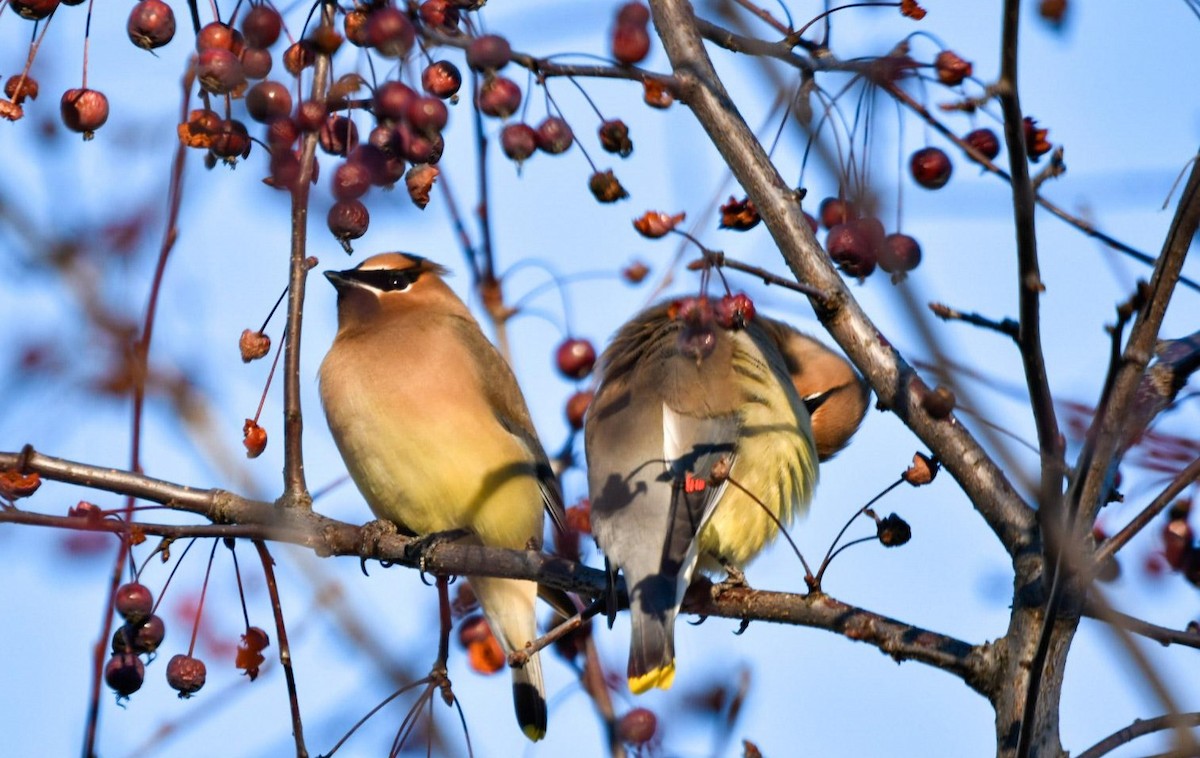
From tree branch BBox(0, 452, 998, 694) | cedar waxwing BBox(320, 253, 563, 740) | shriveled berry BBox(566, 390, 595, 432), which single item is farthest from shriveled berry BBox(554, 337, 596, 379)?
tree branch BBox(0, 452, 998, 694)

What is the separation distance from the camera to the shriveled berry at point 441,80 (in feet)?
9.57

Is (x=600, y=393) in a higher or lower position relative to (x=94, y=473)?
higher

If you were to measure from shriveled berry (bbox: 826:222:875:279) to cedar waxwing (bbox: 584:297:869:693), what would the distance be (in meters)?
0.76

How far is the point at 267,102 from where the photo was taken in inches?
114

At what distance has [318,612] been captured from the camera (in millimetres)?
3285

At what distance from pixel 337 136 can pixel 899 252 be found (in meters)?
1.17

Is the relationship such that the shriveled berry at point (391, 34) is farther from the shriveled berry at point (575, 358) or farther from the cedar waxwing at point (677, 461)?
the shriveled berry at point (575, 358)

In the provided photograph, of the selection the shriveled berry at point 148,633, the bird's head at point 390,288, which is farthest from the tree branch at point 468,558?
the bird's head at point 390,288

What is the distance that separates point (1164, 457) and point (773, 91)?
1013 mm

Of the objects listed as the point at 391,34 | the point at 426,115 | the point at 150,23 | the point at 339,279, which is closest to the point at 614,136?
the point at 426,115

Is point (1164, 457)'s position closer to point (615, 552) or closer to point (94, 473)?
point (615, 552)

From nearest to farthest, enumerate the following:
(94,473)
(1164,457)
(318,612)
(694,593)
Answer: (1164,457), (94,473), (318,612), (694,593)

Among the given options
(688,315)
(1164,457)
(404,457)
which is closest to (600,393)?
(404,457)

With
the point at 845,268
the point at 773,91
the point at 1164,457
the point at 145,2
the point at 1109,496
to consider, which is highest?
the point at 145,2
